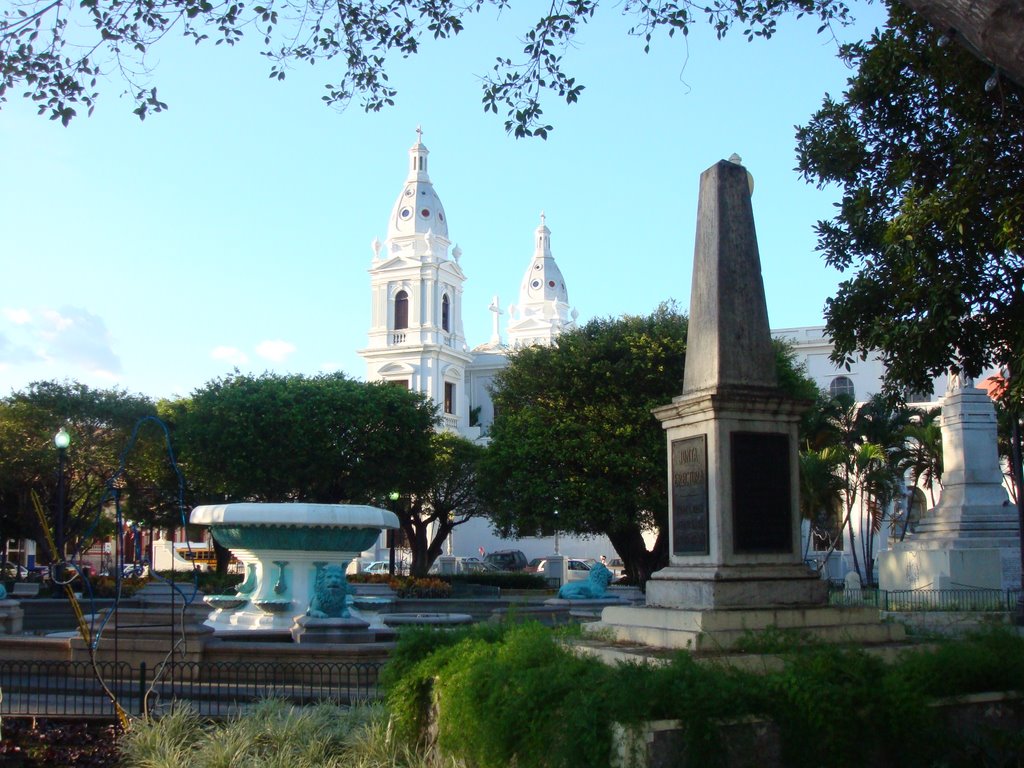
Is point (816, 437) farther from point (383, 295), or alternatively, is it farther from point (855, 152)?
point (383, 295)

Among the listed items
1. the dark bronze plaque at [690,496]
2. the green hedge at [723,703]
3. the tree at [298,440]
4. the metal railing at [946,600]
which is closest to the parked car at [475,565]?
the tree at [298,440]

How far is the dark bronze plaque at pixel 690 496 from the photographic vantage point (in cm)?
847

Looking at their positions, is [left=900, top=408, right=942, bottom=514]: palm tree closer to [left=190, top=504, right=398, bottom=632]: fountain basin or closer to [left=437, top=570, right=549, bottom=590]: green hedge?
[left=437, top=570, right=549, bottom=590]: green hedge

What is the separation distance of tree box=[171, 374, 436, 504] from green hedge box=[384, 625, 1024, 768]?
34399 mm

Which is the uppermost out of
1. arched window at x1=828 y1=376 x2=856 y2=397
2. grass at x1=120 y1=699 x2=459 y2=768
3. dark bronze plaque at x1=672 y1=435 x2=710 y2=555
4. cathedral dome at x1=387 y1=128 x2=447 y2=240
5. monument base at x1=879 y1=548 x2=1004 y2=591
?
cathedral dome at x1=387 y1=128 x2=447 y2=240

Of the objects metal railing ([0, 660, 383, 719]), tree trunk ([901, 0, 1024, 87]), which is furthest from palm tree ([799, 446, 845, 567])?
tree trunk ([901, 0, 1024, 87])

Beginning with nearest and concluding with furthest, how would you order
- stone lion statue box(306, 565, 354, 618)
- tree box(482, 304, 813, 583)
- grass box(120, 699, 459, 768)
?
grass box(120, 699, 459, 768) → stone lion statue box(306, 565, 354, 618) → tree box(482, 304, 813, 583)

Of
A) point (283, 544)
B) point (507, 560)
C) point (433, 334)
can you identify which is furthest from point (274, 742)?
point (433, 334)

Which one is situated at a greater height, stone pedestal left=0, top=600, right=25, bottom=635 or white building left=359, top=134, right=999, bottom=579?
white building left=359, top=134, right=999, bottom=579

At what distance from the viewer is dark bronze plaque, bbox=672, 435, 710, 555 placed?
8469mm

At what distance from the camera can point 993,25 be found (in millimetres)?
5996

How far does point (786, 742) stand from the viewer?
242 inches

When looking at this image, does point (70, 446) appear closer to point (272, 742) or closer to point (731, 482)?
point (272, 742)

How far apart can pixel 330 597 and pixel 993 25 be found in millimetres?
13258
